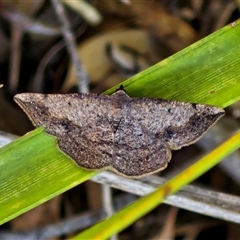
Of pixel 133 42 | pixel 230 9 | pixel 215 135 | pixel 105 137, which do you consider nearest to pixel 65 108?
pixel 105 137

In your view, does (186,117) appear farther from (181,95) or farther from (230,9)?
(230,9)

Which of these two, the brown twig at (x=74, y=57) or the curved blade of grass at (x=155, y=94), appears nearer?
the curved blade of grass at (x=155, y=94)

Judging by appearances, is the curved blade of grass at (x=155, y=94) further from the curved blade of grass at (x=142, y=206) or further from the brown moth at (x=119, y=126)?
the curved blade of grass at (x=142, y=206)

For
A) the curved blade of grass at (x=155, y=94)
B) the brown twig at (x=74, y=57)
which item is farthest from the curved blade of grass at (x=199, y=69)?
the brown twig at (x=74, y=57)

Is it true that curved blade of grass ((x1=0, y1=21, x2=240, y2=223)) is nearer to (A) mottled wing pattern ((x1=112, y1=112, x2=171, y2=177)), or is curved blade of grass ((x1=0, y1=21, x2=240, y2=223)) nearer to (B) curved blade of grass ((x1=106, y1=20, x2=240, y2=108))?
(B) curved blade of grass ((x1=106, y1=20, x2=240, y2=108))

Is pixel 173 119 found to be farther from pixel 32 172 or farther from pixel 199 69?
pixel 32 172

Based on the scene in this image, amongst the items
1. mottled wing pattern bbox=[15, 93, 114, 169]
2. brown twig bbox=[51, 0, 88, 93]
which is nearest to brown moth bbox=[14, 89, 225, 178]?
mottled wing pattern bbox=[15, 93, 114, 169]
